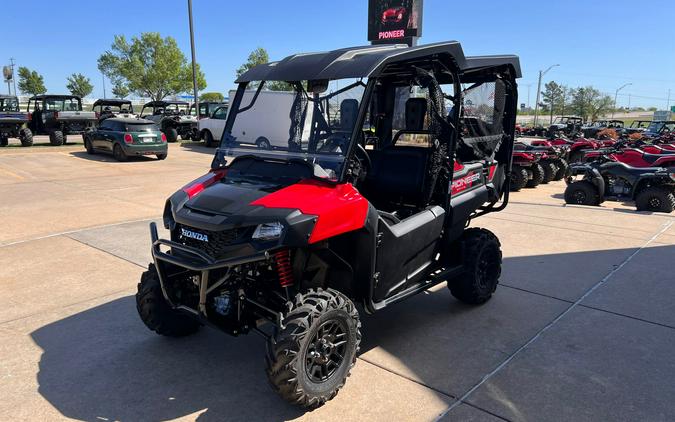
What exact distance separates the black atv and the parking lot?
3299mm

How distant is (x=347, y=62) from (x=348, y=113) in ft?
1.12

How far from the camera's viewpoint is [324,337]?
3049 mm

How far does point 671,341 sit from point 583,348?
78 centimetres

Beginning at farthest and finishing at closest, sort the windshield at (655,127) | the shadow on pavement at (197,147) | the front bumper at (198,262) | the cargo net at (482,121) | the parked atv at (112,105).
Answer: the windshield at (655,127)
the parked atv at (112,105)
the shadow on pavement at (197,147)
the cargo net at (482,121)
the front bumper at (198,262)

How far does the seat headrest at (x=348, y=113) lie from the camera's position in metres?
3.46

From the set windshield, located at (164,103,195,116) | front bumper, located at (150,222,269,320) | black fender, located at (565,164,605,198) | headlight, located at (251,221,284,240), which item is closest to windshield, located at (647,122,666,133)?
black fender, located at (565,164,605,198)

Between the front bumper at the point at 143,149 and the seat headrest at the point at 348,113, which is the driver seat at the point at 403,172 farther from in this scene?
the front bumper at the point at 143,149

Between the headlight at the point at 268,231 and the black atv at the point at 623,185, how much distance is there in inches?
371

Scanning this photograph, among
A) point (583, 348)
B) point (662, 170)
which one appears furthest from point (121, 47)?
point (583, 348)

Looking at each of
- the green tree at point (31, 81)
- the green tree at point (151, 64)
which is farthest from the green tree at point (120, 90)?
the green tree at point (31, 81)

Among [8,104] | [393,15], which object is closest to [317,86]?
[8,104]

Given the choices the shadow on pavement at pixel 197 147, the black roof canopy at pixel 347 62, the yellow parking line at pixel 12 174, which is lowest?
the shadow on pavement at pixel 197 147

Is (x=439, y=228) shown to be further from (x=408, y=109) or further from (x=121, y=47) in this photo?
(x=121, y=47)

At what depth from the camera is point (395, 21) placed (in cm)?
2284
